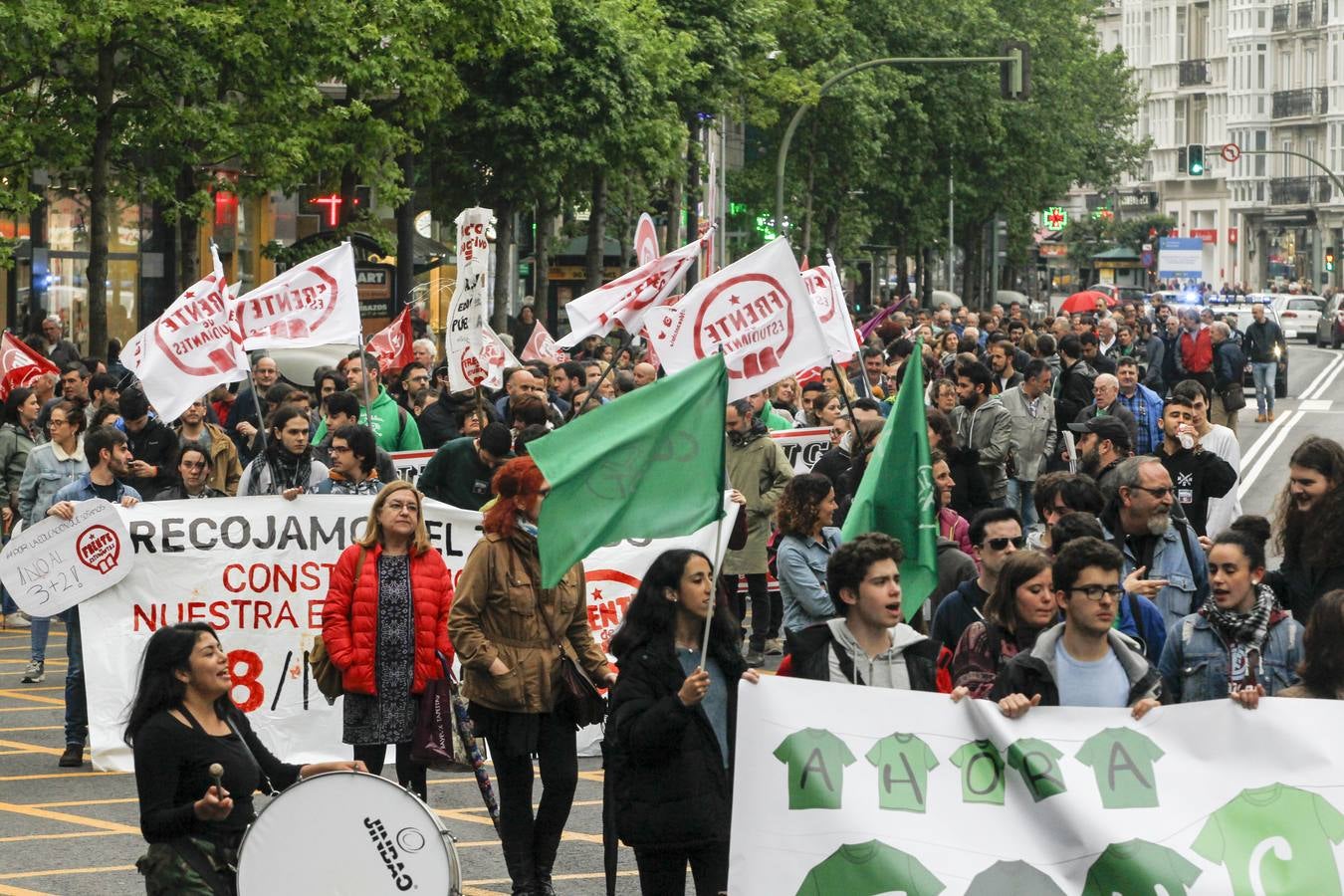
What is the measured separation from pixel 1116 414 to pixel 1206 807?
9759mm

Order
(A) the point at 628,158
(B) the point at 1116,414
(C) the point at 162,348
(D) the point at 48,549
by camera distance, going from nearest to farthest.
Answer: (D) the point at 48,549 → (C) the point at 162,348 → (B) the point at 1116,414 → (A) the point at 628,158

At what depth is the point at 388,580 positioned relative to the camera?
8.83 metres

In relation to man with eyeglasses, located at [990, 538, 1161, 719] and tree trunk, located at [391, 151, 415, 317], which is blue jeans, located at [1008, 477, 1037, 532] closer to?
man with eyeglasses, located at [990, 538, 1161, 719]

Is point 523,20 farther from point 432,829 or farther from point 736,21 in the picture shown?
point 432,829

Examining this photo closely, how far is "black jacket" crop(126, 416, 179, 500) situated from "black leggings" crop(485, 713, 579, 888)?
4968 millimetres

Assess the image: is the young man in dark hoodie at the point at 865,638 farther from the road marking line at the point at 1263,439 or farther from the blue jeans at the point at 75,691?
the road marking line at the point at 1263,439

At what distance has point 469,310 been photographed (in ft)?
52.4

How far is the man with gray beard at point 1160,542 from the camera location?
8867mm

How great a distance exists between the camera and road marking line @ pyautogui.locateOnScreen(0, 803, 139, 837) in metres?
9.96

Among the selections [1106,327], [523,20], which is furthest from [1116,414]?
[523,20]

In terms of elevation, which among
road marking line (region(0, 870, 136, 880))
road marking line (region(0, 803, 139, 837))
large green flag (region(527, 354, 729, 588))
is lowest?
road marking line (region(0, 870, 136, 880))

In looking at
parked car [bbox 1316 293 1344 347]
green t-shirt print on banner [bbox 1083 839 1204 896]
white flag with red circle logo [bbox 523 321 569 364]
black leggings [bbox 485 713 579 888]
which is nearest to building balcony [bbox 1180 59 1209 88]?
parked car [bbox 1316 293 1344 347]

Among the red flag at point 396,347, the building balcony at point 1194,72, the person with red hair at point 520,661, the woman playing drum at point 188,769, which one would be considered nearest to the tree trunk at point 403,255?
the red flag at point 396,347

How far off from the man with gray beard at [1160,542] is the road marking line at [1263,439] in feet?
63.6
